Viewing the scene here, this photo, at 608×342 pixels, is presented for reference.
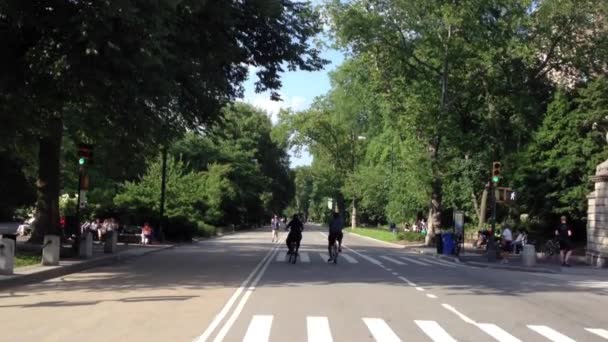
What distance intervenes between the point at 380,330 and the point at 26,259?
607 inches

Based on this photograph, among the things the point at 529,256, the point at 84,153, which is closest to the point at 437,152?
the point at 529,256

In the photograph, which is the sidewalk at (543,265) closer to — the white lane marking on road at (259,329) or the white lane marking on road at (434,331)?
the white lane marking on road at (434,331)

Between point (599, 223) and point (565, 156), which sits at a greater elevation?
point (565, 156)

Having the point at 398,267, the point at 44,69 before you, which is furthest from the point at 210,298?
the point at 398,267

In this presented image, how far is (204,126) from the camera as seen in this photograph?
93.1ft

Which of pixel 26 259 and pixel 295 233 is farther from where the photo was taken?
pixel 295 233

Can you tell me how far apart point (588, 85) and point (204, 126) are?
24.3 m

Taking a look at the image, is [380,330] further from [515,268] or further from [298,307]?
[515,268]

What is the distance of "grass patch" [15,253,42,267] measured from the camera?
838 inches

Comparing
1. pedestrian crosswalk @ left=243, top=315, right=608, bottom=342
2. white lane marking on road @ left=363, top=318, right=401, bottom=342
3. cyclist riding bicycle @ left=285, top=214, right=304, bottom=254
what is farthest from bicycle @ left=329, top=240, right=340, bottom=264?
white lane marking on road @ left=363, top=318, right=401, bottom=342

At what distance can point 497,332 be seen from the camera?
430 inches

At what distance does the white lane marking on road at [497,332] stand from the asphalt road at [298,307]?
16 millimetres

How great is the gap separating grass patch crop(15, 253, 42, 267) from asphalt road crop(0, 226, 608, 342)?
1.85 meters

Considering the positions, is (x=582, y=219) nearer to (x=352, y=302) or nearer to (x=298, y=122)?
(x=352, y=302)
